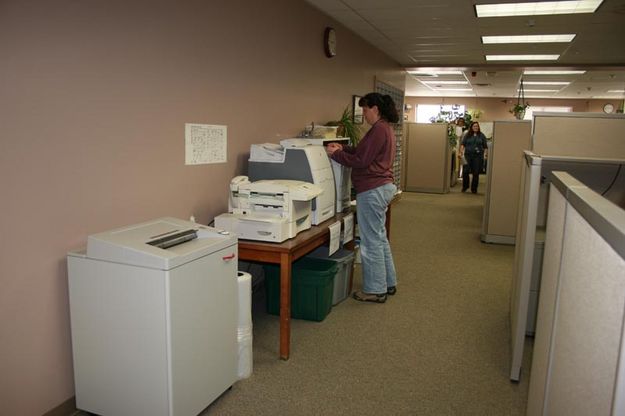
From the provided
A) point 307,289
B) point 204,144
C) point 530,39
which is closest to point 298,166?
point 204,144

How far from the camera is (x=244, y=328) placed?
2572mm

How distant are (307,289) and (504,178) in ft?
10.6

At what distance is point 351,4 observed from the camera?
446 centimetres

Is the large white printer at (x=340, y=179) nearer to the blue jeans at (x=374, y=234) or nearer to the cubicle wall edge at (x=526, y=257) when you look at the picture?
the blue jeans at (x=374, y=234)

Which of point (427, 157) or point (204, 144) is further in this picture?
point (427, 157)

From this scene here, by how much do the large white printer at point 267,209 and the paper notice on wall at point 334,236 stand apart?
260mm

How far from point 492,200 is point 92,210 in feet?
14.7

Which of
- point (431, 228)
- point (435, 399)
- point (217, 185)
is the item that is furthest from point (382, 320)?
point (431, 228)

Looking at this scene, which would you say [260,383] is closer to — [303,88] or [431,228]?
[303,88]

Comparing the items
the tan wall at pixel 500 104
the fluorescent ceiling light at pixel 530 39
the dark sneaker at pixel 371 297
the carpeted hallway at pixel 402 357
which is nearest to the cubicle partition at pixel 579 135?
the carpeted hallway at pixel 402 357

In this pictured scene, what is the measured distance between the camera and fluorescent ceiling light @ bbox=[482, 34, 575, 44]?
225 inches

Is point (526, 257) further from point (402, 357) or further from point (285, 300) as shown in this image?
point (285, 300)

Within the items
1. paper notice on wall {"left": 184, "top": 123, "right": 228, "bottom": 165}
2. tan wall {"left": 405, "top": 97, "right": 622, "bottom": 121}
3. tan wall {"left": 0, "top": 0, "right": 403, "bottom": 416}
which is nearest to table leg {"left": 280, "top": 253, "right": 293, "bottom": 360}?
tan wall {"left": 0, "top": 0, "right": 403, "bottom": 416}

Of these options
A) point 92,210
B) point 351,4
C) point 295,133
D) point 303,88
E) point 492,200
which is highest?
point 351,4
